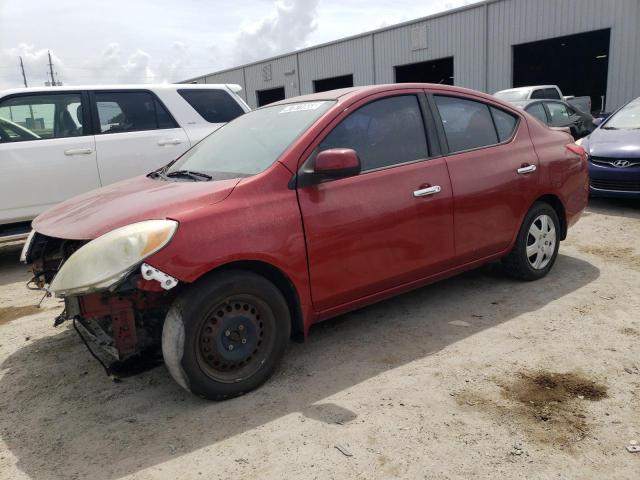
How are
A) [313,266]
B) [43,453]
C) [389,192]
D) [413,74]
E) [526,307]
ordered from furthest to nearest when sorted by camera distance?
[413,74] → [526,307] → [389,192] → [313,266] → [43,453]

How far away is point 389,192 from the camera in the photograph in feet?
11.3

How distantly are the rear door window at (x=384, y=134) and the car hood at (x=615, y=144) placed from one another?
479 centimetres

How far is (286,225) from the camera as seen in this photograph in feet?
9.80

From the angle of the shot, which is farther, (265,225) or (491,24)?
(491,24)

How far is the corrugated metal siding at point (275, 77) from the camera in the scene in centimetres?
3108

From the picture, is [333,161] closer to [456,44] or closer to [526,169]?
[526,169]

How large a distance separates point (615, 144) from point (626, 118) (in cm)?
121

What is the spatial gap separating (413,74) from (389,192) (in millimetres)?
25602

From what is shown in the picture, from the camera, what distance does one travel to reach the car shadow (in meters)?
2.58

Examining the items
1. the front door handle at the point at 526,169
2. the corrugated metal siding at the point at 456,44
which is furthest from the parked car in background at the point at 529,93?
the front door handle at the point at 526,169

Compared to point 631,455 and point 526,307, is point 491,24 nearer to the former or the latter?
point 526,307

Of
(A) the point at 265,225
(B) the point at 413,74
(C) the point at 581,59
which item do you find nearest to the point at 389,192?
(A) the point at 265,225

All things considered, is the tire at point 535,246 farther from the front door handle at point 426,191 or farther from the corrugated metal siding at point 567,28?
the corrugated metal siding at point 567,28

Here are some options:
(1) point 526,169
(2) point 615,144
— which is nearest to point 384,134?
(1) point 526,169
